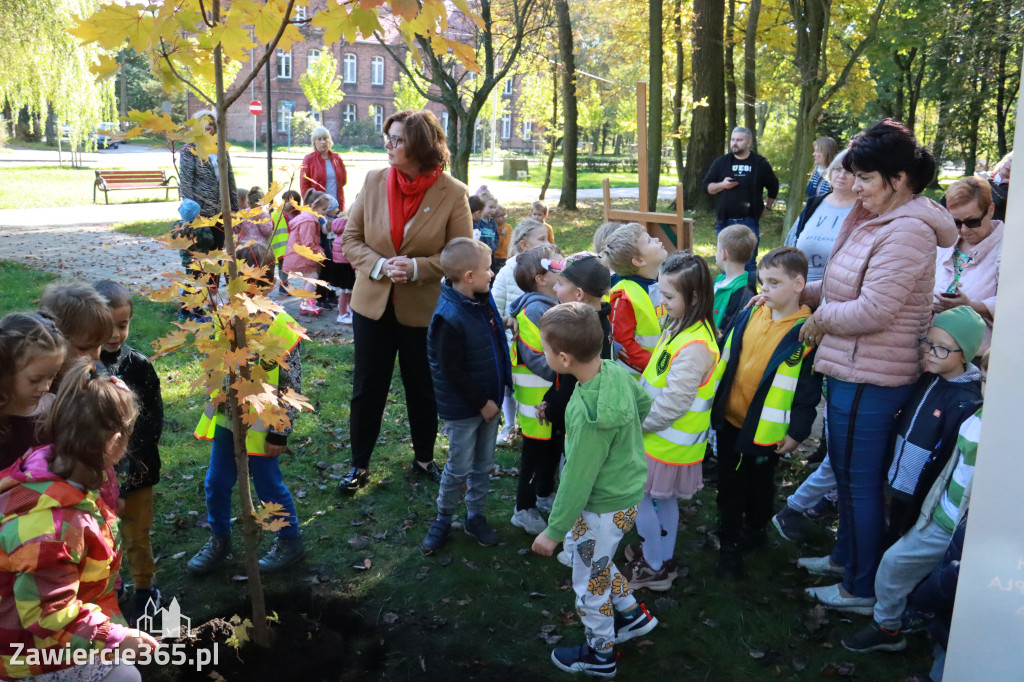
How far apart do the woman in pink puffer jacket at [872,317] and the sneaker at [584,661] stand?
4.26 ft

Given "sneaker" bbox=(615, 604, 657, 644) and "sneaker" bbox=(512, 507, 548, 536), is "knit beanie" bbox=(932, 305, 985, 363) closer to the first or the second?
"sneaker" bbox=(615, 604, 657, 644)

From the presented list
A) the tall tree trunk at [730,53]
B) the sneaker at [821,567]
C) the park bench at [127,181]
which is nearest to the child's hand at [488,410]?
the sneaker at [821,567]

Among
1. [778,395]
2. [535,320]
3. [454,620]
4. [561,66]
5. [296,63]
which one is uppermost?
[296,63]

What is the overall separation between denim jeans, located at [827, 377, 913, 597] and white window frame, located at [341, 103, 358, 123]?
2568 inches

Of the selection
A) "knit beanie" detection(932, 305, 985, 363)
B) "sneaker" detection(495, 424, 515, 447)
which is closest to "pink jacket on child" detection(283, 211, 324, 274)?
"sneaker" detection(495, 424, 515, 447)

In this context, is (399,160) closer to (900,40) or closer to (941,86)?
(900,40)

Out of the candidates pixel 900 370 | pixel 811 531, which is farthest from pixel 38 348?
pixel 811 531

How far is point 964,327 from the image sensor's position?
11.3 ft

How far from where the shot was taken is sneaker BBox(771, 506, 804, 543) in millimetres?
4688

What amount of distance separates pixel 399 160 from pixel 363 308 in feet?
3.02

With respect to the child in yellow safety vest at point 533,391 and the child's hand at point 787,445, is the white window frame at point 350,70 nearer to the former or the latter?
the child in yellow safety vest at point 533,391

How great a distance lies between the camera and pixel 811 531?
4.77 meters

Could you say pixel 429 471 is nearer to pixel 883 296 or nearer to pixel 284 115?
pixel 883 296

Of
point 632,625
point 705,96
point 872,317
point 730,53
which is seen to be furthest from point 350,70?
point 632,625
